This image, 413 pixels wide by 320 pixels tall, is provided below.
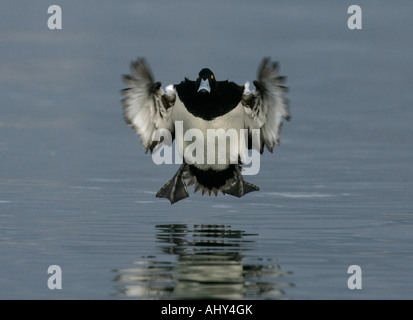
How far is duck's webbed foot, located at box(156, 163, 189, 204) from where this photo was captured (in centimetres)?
2058

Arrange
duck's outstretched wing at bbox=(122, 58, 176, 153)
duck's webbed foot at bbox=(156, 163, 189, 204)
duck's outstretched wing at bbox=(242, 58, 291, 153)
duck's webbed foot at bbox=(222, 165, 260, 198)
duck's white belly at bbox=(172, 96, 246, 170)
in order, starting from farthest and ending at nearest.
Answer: duck's webbed foot at bbox=(156, 163, 189, 204) < duck's webbed foot at bbox=(222, 165, 260, 198) < duck's white belly at bbox=(172, 96, 246, 170) < duck's outstretched wing at bbox=(122, 58, 176, 153) < duck's outstretched wing at bbox=(242, 58, 291, 153)

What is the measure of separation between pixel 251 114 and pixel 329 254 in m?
5.55

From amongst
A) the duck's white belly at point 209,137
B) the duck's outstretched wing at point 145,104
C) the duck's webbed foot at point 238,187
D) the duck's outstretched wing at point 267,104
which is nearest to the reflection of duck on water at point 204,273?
the duck's white belly at point 209,137

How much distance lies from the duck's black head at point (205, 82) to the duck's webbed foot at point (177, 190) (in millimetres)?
1889

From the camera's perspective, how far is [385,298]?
36.9 ft

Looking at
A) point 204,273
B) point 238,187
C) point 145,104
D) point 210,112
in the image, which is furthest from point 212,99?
point 204,273

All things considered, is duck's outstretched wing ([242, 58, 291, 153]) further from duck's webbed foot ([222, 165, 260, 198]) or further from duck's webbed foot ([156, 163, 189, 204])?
duck's webbed foot ([156, 163, 189, 204])

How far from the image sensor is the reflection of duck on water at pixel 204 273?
38.0 feet

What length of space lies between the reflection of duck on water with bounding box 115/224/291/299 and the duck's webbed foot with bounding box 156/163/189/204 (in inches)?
164

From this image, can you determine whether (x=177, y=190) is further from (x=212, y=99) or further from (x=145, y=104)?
(x=212, y=99)

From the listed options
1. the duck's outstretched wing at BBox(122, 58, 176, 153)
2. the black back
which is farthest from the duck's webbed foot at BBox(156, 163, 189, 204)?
the black back

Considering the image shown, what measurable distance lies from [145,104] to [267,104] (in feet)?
7.60

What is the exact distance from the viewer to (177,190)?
20672 millimetres
